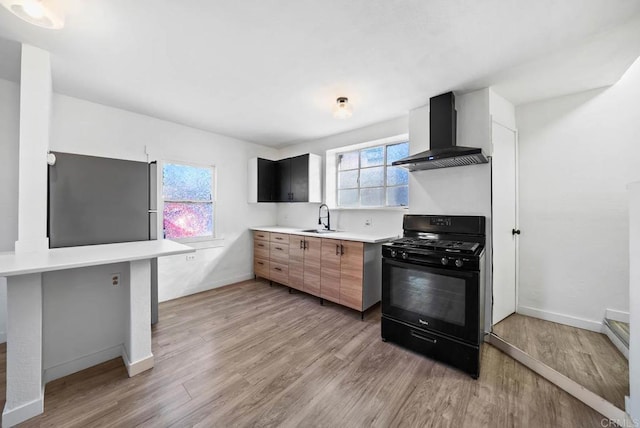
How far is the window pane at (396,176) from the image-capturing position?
127 inches

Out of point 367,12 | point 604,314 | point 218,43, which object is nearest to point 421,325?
point 604,314

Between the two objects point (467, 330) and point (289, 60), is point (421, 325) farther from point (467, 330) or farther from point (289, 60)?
point (289, 60)

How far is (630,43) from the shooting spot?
1.74 metres

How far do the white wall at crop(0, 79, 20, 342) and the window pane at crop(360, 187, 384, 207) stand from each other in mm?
3875

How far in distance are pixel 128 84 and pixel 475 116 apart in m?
3.46

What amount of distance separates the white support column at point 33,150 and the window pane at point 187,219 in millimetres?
1552

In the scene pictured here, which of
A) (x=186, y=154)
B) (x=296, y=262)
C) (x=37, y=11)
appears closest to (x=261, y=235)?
(x=296, y=262)

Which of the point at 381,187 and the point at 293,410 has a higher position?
the point at 381,187

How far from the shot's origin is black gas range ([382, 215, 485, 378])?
1.83m

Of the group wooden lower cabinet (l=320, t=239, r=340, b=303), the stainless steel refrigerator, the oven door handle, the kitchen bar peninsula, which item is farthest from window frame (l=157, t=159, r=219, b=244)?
the oven door handle

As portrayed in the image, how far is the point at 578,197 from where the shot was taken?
2414 millimetres

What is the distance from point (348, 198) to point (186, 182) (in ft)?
8.15

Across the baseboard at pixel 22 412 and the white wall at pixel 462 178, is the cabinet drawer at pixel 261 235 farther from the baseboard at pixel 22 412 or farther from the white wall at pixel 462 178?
the baseboard at pixel 22 412

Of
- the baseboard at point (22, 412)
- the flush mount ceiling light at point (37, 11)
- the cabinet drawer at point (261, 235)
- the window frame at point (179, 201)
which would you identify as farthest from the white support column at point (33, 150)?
the cabinet drawer at point (261, 235)
